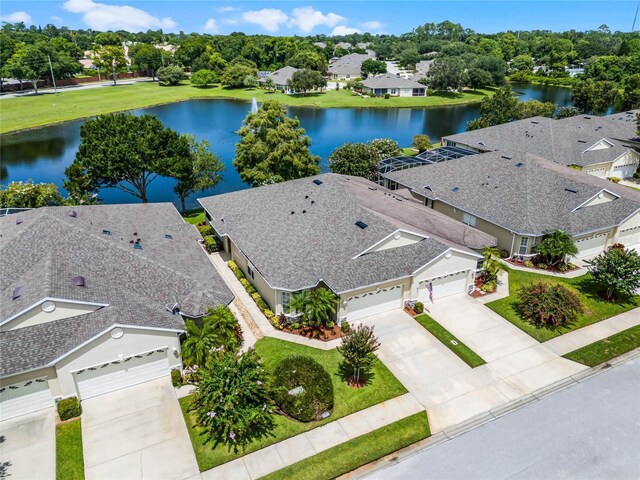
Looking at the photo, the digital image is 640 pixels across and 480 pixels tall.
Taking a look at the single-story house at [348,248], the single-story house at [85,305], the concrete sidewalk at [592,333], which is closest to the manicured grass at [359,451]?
the single-story house at [348,248]

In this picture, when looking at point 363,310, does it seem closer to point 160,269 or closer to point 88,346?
point 160,269

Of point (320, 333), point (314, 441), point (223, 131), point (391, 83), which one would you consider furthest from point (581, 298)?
point (391, 83)

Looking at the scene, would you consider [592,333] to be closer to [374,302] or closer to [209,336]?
[374,302]

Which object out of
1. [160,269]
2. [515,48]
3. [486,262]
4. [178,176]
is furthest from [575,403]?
[515,48]

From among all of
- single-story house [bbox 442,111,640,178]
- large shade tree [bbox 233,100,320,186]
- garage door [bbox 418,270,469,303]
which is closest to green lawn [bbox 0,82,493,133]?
single-story house [bbox 442,111,640,178]

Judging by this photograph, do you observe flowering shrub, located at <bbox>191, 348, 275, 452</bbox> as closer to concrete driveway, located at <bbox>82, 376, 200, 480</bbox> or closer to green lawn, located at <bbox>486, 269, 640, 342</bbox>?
concrete driveway, located at <bbox>82, 376, 200, 480</bbox>
